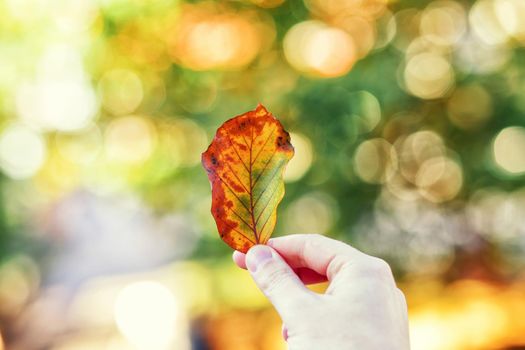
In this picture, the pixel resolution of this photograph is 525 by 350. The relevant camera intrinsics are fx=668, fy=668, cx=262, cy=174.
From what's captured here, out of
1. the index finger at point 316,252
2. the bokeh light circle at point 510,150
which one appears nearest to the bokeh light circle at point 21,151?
the bokeh light circle at point 510,150

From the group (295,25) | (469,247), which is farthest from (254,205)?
(469,247)

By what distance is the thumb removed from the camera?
855 millimetres

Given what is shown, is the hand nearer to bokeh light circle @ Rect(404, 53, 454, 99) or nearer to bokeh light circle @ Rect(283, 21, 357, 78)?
bokeh light circle @ Rect(283, 21, 357, 78)

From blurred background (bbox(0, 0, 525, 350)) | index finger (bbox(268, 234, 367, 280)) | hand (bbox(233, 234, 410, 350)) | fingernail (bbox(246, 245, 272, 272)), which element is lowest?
hand (bbox(233, 234, 410, 350))

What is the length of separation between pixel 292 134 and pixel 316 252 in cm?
154

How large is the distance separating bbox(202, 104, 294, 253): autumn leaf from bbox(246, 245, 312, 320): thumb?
0.13ft

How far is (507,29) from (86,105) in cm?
168

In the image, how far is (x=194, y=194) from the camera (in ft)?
8.52

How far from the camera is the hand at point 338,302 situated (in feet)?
2.67

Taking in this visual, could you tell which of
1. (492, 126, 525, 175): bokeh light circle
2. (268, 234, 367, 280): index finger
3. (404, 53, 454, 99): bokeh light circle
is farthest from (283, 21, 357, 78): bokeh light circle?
(268, 234, 367, 280): index finger

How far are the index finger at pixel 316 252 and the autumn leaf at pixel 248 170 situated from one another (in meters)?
0.11

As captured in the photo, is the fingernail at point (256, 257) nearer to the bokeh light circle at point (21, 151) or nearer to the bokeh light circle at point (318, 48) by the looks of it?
the bokeh light circle at point (318, 48)

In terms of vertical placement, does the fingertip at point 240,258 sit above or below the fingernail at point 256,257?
above

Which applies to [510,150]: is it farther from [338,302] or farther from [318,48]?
[338,302]
